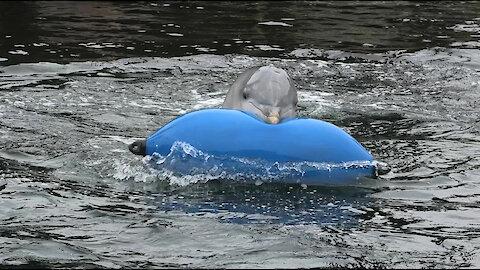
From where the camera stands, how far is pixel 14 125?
8.02 metres

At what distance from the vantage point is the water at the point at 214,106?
527 cm

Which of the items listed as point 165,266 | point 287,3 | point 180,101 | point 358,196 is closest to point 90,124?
point 180,101

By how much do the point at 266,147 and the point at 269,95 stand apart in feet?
4.06

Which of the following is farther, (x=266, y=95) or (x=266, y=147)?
(x=266, y=95)

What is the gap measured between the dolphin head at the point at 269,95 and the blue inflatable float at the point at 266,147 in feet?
2.60

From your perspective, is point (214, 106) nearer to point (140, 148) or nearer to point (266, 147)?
point (140, 148)

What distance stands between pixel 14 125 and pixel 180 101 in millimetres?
1982

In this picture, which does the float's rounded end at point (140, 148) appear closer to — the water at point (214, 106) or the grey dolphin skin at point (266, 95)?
the water at point (214, 106)

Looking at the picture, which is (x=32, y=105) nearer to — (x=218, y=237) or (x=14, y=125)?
(x=14, y=125)

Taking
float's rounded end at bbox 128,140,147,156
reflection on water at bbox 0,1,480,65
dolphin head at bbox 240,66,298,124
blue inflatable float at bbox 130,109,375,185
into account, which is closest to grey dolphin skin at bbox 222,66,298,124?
dolphin head at bbox 240,66,298,124

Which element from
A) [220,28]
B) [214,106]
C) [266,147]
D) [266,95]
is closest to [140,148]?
[266,147]

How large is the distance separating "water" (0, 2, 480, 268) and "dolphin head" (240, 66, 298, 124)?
32.2 inches

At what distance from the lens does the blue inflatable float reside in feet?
20.0

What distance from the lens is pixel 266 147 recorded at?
240 inches
